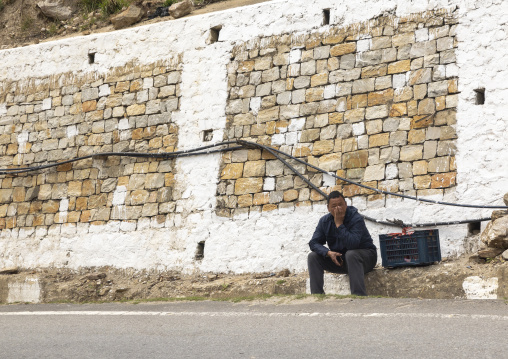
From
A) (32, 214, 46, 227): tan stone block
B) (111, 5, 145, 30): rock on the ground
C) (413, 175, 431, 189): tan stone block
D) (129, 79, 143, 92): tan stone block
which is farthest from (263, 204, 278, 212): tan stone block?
(111, 5, 145, 30): rock on the ground

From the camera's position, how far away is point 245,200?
11.5 m

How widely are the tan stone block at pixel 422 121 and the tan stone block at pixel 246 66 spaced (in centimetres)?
262

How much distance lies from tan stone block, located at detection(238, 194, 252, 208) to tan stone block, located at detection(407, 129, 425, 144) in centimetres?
238

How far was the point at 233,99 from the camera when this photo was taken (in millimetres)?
11945

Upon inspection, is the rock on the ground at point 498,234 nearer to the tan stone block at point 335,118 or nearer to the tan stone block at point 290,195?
the tan stone block at point 335,118

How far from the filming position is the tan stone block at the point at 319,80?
11.3 meters

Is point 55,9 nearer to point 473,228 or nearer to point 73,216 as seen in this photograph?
point 73,216

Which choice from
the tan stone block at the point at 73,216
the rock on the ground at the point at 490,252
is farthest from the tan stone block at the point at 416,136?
the tan stone block at the point at 73,216

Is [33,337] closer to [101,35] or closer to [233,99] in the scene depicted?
[233,99]

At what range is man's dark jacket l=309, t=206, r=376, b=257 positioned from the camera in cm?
932

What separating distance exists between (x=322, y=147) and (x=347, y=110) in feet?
1.95

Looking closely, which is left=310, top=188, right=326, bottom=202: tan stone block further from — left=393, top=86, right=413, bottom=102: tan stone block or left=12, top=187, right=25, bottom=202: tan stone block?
left=12, top=187, right=25, bottom=202: tan stone block

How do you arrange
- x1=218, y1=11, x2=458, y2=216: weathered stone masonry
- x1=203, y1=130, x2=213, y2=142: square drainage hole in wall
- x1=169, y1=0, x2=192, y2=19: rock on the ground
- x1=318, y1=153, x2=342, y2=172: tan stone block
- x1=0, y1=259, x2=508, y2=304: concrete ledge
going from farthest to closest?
x1=169, y1=0, x2=192, y2=19: rock on the ground → x1=203, y1=130, x2=213, y2=142: square drainage hole in wall → x1=318, y1=153, x2=342, y2=172: tan stone block → x1=218, y1=11, x2=458, y2=216: weathered stone masonry → x1=0, y1=259, x2=508, y2=304: concrete ledge

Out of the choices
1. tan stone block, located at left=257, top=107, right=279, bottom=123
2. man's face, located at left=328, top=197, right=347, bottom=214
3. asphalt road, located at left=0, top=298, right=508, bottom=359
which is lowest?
asphalt road, located at left=0, top=298, right=508, bottom=359
